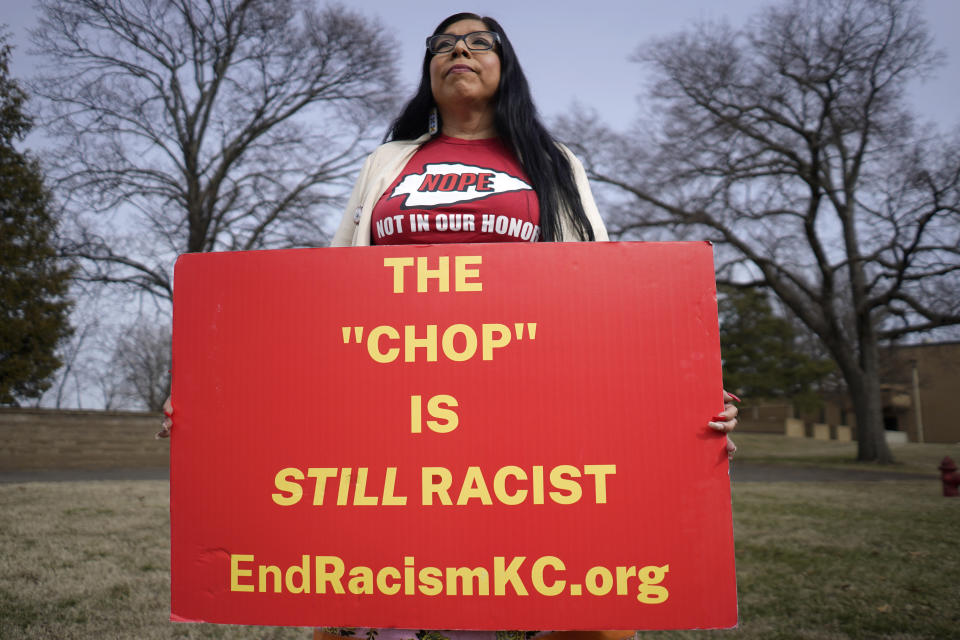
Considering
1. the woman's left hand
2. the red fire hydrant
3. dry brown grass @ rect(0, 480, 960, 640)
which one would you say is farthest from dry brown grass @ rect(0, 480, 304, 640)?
the red fire hydrant

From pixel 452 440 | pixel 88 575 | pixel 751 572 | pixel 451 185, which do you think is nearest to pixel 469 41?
pixel 451 185

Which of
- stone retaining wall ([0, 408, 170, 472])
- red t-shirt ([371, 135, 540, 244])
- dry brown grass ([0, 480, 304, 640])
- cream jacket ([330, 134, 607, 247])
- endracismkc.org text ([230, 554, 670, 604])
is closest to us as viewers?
endracismkc.org text ([230, 554, 670, 604])

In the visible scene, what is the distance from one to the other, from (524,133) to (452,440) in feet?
3.27

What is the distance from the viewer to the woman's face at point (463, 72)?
1905mm

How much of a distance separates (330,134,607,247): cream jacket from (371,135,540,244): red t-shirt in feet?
0.10

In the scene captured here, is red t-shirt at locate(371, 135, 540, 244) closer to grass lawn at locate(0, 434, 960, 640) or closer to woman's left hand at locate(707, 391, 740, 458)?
woman's left hand at locate(707, 391, 740, 458)

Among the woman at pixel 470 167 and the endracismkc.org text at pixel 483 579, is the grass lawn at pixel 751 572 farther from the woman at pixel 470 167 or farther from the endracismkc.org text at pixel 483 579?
the woman at pixel 470 167

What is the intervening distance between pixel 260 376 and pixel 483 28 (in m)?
1.24

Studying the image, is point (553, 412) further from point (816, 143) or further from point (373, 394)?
point (816, 143)

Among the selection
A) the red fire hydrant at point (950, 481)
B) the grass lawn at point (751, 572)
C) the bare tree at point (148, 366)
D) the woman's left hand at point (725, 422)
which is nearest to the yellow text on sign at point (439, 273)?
the woman's left hand at point (725, 422)

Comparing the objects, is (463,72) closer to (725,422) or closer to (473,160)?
(473,160)

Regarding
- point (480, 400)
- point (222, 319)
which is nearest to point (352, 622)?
point (480, 400)

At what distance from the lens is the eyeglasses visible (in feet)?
6.30

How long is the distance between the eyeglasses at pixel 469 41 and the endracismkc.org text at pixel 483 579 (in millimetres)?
1416
